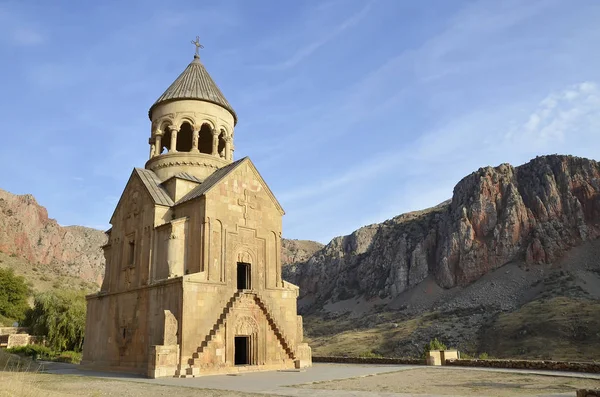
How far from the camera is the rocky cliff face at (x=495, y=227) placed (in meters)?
72.6

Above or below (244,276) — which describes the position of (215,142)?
above

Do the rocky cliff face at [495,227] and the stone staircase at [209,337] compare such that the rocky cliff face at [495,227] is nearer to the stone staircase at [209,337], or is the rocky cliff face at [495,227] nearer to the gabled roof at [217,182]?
the gabled roof at [217,182]

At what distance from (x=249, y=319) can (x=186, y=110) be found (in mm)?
10951

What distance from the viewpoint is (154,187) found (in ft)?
72.3

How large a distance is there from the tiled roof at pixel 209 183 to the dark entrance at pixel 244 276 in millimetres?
3528

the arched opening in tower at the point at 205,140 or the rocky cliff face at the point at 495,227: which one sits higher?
the rocky cliff face at the point at 495,227

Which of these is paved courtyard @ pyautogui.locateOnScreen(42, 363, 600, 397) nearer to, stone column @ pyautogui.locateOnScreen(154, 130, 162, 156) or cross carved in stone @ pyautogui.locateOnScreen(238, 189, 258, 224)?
cross carved in stone @ pyautogui.locateOnScreen(238, 189, 258, 224)

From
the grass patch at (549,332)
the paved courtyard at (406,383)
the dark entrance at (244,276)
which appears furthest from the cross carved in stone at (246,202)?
the grass patch at (549,332)

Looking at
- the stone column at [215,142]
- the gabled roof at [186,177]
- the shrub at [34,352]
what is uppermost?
the stone column at [215,142]

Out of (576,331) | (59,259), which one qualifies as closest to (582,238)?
(576,331)

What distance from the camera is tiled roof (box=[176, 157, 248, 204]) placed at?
67.1 ft

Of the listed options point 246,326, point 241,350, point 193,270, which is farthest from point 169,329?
point 241,350

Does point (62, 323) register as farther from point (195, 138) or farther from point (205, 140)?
point (195, 138)

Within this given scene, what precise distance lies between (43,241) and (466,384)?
94596 mm
